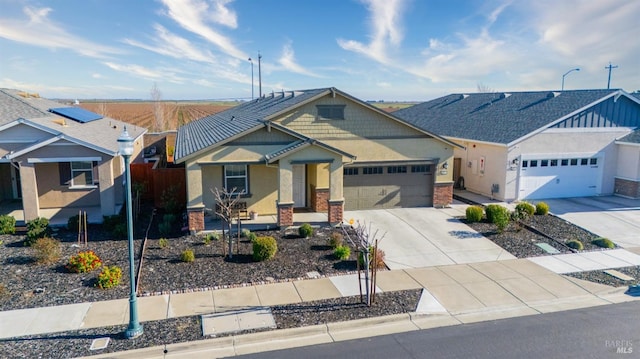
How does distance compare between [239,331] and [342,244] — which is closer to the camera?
[239,331]

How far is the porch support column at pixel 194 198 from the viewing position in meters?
17.1

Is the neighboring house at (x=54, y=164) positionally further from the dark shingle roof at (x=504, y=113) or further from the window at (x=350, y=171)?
the dark shingle roof at (x=504, y=113)

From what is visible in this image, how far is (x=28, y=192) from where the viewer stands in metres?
17.5

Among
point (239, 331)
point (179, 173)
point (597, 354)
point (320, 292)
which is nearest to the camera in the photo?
point (597, 354)

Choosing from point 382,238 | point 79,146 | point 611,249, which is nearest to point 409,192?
point 382,238

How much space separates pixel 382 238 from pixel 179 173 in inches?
413

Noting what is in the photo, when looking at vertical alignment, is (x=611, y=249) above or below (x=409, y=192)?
below

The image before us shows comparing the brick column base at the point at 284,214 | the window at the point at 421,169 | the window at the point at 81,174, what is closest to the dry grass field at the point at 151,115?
the window at the point at 81,174

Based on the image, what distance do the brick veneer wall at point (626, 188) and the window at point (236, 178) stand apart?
1952cm

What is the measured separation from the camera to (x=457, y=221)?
19312 mm

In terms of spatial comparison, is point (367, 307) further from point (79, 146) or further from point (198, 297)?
point (79, 146)

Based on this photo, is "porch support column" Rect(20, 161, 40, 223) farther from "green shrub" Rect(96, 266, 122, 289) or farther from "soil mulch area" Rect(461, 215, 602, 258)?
"soil mulch area" Rect(461, 215, 602, 258)

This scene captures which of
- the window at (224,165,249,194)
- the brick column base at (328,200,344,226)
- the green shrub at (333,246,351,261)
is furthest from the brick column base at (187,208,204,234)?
the green shrub at (333,246,351,261)

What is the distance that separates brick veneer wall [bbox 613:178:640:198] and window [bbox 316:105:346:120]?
51.1ft
